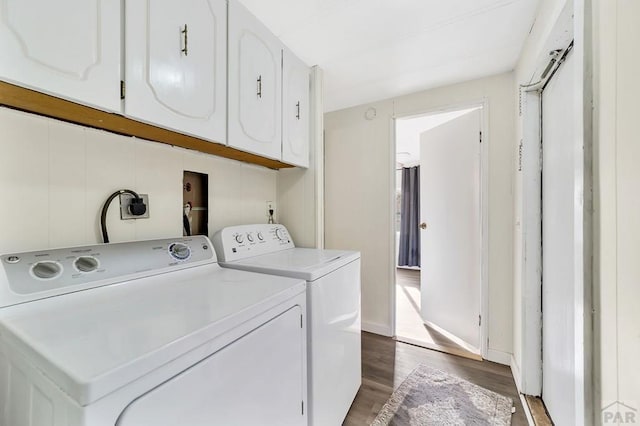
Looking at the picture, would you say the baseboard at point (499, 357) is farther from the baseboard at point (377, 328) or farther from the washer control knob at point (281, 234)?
the washer control knob at point (281, 234)

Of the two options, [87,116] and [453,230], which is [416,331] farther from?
[87,116]

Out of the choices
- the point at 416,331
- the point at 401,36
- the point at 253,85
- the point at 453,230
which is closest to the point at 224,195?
the point at 253,85

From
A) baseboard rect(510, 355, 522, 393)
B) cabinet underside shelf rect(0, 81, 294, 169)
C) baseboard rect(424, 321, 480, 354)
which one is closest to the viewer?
cabinet underside shelf rect(0, 81, 294, 169)

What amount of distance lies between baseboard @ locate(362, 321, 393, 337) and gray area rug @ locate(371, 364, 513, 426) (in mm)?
607

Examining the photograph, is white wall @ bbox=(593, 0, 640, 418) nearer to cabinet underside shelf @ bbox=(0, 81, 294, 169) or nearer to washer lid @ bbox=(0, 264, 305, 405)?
washer lid @ bbox=(0, 264, 305, 405)

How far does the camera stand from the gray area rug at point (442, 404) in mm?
1459

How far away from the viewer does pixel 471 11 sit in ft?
4.59

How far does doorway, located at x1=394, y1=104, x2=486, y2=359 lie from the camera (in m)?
2.19

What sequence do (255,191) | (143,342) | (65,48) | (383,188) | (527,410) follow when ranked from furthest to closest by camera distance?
(383,188)
(255,191)
(527,410)
(65,48)
(143,342)

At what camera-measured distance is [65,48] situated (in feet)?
2.42

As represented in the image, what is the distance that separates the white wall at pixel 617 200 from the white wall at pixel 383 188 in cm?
143

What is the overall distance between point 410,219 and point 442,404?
4.27 m

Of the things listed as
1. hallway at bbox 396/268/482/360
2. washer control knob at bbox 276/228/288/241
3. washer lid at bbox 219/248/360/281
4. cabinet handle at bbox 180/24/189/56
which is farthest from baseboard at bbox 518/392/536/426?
cabinet handle at bbox 180/24/189/56

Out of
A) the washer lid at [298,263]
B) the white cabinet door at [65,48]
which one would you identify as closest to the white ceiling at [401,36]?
the white cabinet door at [65,48]
